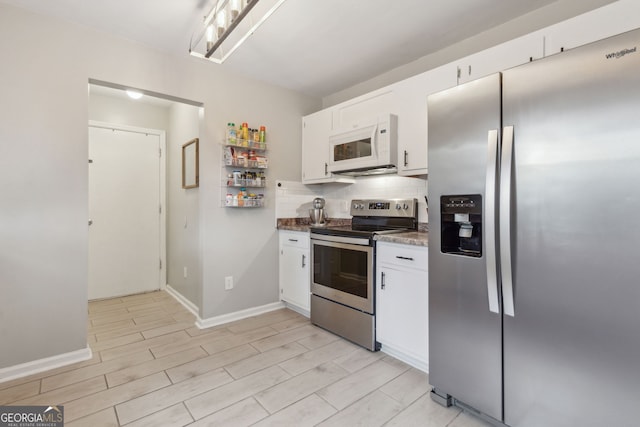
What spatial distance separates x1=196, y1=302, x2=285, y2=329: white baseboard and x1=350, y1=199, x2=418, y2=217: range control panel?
1337 millimetres

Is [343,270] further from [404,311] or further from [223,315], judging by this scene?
[223,315]

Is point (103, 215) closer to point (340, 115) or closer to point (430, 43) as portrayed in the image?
point (340, 115)

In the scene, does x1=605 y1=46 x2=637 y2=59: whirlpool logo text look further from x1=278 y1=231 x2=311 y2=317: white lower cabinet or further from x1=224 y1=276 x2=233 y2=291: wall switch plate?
x1=224 y1=276 x2=233 y2=291: wall switch plate

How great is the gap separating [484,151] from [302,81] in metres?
2.27

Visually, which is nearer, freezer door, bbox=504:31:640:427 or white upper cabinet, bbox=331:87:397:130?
freezer door, bbox=504:31:640:427

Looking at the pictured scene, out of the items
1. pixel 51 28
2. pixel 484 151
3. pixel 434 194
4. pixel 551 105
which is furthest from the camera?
pixel 51 28

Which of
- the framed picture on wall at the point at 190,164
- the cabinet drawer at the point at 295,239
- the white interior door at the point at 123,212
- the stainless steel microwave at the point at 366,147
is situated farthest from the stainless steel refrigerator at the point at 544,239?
the white interior door at the point at 123,212

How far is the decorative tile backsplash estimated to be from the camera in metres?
2.82

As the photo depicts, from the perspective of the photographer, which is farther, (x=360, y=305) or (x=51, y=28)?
(x=360, y=305)

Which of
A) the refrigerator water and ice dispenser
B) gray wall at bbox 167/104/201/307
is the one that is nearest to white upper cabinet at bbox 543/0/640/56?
the refrigerator water and ice dispenser

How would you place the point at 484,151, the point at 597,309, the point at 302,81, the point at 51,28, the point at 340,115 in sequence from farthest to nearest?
the point at 302,81
the point at 340,115
the point at 51,28
the point at 484,151
the point at 597,309

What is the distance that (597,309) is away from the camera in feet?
3.93

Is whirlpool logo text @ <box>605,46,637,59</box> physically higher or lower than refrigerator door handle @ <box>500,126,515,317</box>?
higher

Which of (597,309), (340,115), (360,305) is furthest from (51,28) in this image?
(597,309)
